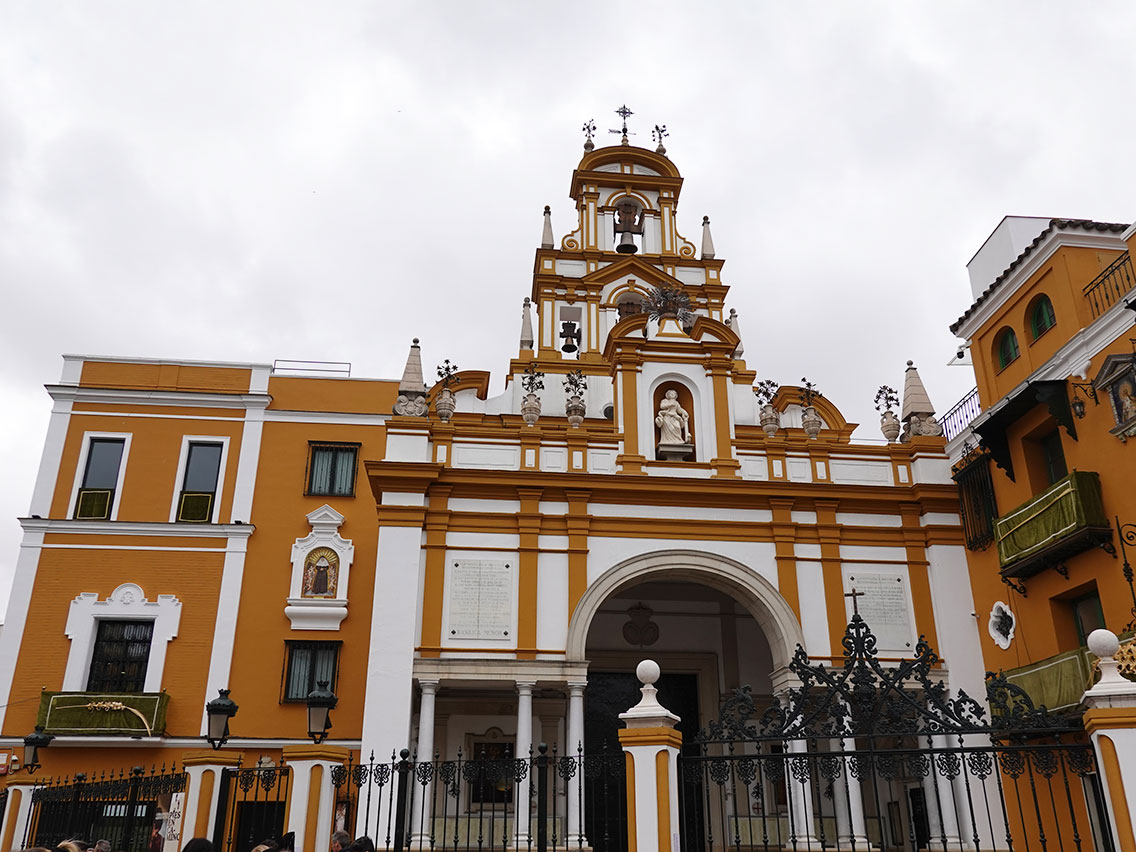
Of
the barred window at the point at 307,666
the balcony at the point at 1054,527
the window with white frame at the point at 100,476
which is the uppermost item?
the window with white frame at the point at 100,476

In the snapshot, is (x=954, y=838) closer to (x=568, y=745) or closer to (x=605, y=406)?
(x=568, y=745)

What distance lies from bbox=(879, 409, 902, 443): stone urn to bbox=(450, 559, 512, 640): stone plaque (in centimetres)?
768

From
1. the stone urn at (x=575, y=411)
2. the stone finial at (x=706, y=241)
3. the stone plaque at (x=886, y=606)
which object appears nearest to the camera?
the stone plaque at (x=886, y=606)

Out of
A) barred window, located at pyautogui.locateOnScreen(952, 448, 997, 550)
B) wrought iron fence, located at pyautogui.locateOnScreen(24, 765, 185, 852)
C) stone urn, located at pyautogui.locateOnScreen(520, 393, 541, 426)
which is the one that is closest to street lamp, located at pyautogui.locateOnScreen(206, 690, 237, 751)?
wrought iron fence, located at pyautogui.locateOnScreen(24, 765, 185, 852)

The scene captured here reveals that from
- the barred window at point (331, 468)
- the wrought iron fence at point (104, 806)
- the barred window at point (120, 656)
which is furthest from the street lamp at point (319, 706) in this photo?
Result: the barred window at point (331, 468)

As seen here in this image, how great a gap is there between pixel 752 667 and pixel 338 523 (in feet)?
29.5

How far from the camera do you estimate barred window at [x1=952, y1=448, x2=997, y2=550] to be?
1655cm

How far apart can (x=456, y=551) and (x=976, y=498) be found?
30.3 feet

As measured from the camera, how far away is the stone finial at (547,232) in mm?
22969

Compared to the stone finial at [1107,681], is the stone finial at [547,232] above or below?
above

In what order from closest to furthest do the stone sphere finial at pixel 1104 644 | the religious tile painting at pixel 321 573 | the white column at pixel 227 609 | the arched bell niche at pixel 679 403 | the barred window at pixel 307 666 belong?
the stone sphere finial at pixel 1104 644, the arched bell niche at pixel 679 403, the white column at pixel 227 609, the barred window at pixel 307 666, the religious tile painting at pixel 321 573

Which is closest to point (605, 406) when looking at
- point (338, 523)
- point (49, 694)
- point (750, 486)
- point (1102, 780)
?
point (750, 486)

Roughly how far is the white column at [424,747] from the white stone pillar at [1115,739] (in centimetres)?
932

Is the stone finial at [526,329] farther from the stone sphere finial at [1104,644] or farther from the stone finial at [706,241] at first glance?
the stone sphere finial at [1104,644]
